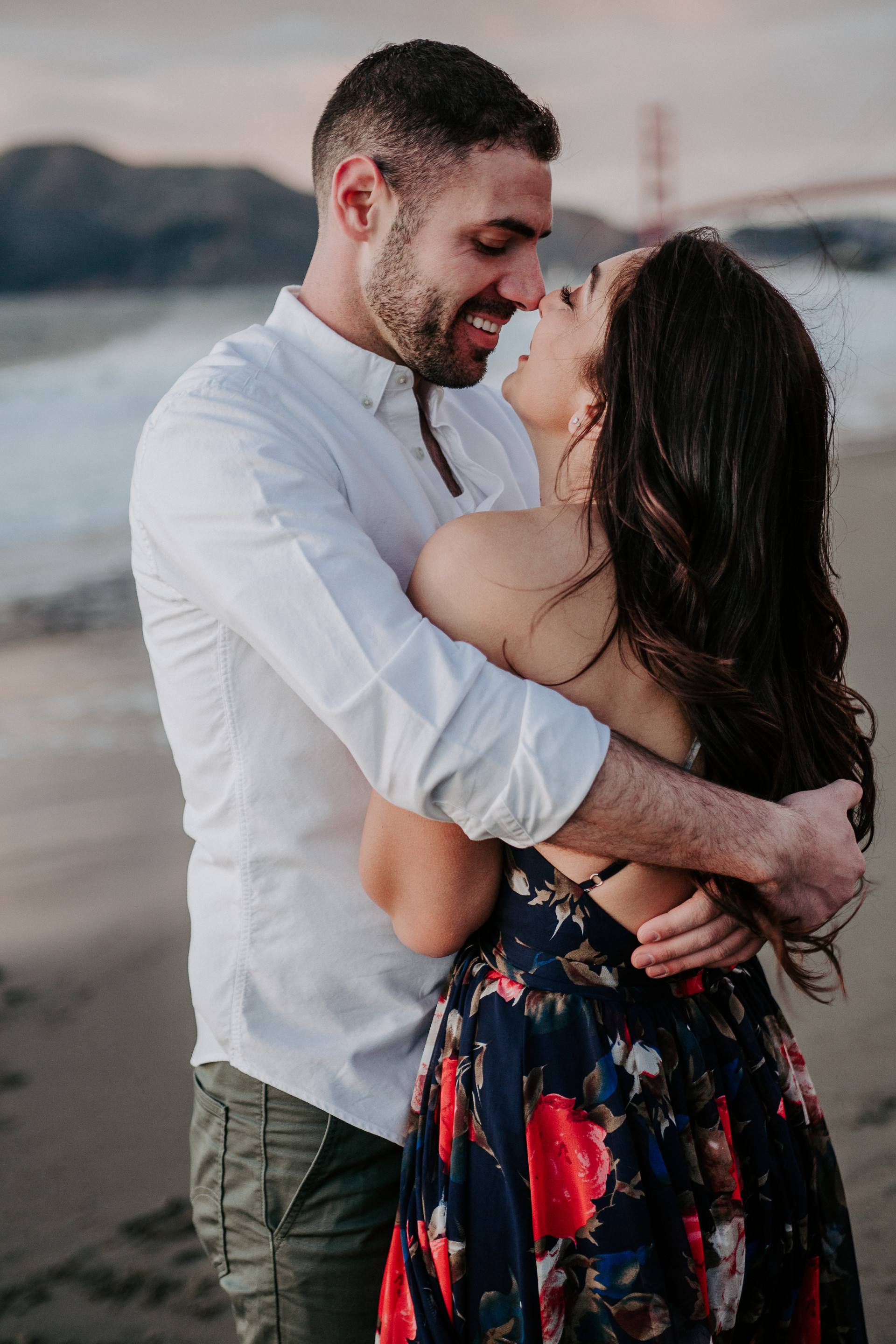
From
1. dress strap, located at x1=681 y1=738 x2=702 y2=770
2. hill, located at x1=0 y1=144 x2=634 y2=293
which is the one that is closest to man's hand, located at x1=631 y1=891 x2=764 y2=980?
dress strap, located at x1=681 y1=738 x2=702 y2=770

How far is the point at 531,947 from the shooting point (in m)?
1.14

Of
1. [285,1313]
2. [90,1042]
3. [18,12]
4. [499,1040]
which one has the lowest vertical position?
[90,1042]

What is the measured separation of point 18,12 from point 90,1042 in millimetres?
14600

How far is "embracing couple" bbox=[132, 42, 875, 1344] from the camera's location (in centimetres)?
103

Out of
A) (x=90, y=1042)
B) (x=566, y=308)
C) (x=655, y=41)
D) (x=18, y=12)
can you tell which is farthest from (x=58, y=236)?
(x=566, y=308)

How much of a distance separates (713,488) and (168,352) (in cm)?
1281

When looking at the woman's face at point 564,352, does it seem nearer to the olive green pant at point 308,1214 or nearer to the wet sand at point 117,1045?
the olive green pant at point 308,1214

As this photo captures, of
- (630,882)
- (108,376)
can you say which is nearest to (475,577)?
(630,882)

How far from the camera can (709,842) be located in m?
1.04

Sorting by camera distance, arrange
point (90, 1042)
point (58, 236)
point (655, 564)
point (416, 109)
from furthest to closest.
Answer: point (58, 236), point (90, 1042), point (416, 109), point (655, 564)

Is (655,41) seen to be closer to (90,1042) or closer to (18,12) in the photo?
(18,12)

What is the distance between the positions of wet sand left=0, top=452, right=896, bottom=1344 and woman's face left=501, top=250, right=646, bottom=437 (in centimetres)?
176

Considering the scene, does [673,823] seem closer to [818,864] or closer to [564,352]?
[818,864]

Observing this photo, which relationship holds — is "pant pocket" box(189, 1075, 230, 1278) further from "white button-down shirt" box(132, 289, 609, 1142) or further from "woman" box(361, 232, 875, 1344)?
"woman" box(361, 232, 875, 1344)
